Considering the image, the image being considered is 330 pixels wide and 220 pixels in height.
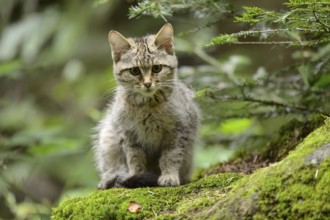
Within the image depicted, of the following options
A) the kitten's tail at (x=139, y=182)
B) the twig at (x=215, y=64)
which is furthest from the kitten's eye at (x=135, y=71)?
the twig at (x=215, y=64)

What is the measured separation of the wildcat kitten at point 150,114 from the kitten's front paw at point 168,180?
3 cm

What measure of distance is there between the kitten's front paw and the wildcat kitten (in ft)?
0.09

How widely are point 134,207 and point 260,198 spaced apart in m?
0.99

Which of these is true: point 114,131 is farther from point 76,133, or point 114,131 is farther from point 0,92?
point 0,92

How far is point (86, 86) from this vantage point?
9.76m

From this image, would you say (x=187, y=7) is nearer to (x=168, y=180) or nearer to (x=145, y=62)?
(x=145, y=62)

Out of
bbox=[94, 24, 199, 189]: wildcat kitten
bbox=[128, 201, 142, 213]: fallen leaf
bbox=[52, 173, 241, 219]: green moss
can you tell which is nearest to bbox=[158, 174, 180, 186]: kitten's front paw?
bbox=[94, 24, 199, 189]: wildcat kitten

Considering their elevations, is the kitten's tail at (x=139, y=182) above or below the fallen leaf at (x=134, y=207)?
below

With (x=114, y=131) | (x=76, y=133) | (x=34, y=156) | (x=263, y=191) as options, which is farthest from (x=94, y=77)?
(x=263, y=191)

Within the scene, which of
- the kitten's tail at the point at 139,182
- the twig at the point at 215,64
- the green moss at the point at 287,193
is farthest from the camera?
the twig at the point at 215,64

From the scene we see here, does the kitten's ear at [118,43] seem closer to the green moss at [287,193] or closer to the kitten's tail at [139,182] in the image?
the kitten's tail at [139,182]

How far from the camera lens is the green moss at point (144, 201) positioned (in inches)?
141

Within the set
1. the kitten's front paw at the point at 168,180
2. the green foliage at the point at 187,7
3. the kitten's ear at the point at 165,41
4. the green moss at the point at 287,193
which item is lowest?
the kitten's front paw at the point at 168,180

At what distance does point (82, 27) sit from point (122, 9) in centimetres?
205
